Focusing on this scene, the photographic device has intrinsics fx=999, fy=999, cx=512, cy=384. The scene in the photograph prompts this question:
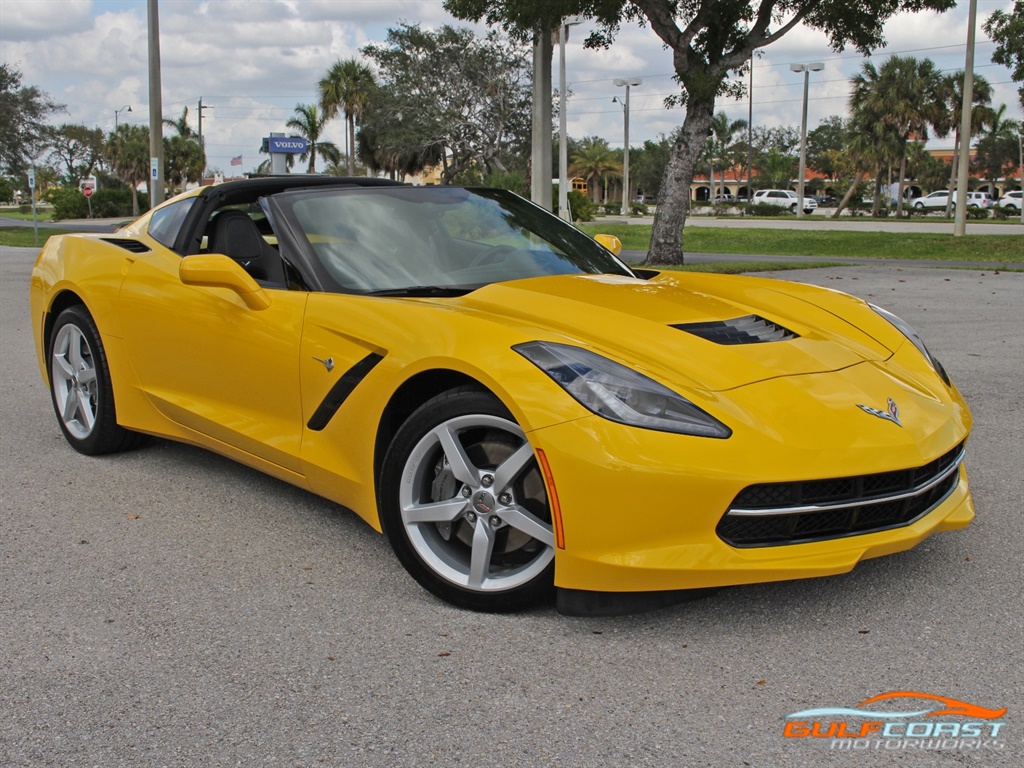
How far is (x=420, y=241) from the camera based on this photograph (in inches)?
151

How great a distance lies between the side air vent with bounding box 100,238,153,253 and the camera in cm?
448

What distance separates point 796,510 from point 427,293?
1497 mm

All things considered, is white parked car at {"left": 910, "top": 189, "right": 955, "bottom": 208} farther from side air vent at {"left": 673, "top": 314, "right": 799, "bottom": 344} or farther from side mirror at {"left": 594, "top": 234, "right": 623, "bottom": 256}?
side air vent at {"left": 673, "top": 314, "right": 799, "bottom": 344}

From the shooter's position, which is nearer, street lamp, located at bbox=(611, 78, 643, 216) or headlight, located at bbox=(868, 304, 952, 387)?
headlight, located at bbox=(868, 304, 952, 387)

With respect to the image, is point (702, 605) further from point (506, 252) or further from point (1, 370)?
point (1, 370)

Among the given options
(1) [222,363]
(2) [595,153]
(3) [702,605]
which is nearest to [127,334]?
(1) [222,363]

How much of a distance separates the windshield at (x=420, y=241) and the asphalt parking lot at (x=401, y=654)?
38.3 inches

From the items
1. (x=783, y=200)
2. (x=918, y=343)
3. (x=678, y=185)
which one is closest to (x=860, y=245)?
(x=678, y=185)

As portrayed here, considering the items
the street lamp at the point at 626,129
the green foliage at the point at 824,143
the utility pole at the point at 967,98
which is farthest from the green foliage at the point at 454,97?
the green foliage at the point at 824,143

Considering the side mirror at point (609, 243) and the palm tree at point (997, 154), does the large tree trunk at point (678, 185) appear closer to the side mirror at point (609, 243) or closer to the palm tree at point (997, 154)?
the side mirror at point (609, 243)

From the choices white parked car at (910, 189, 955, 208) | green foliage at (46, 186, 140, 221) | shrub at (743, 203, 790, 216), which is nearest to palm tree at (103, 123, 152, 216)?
green foliage at (46, 186, 140, 221)

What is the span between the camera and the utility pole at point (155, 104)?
18.6 m

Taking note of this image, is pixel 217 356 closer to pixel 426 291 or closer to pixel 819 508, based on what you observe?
pixel 426 291

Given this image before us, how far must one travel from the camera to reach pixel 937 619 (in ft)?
9.48
